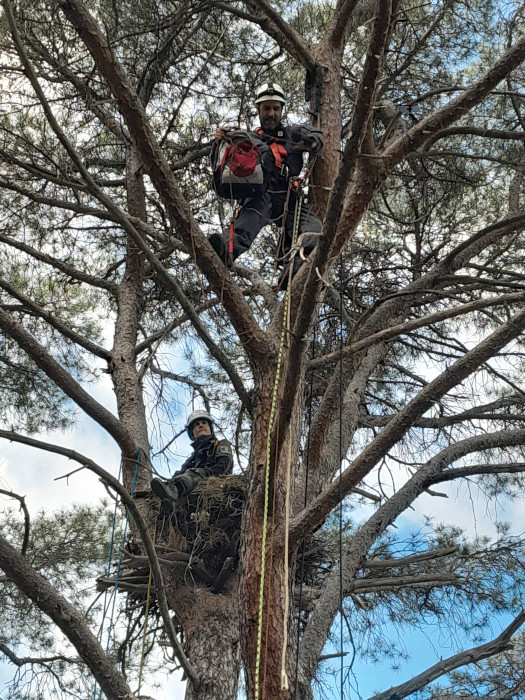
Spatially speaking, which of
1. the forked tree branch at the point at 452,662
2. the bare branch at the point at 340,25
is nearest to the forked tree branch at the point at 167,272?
the forked tree branch at the point at 452,662

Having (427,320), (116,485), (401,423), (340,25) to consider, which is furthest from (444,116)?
(116,485)

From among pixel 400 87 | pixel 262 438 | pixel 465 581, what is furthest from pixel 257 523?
pixel 400 87

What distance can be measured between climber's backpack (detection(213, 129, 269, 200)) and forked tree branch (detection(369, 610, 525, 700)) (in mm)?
2309

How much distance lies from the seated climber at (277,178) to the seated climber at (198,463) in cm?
121

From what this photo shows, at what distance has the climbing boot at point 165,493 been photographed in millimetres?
4500

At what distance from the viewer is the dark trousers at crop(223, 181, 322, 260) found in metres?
4.09

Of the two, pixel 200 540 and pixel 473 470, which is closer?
pixel 473 470

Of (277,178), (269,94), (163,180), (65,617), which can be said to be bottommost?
(65,617)

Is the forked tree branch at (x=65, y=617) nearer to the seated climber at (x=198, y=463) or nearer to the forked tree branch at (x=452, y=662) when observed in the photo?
the forked tree branch at (x=452, y=662)

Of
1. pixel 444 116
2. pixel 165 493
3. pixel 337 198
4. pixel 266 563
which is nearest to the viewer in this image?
pixel 337 198

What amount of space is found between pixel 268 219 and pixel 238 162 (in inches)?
16.0

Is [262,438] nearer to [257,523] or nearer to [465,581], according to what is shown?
[257,523]

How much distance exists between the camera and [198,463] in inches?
214

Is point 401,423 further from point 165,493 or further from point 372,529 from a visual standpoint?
point 165,493
